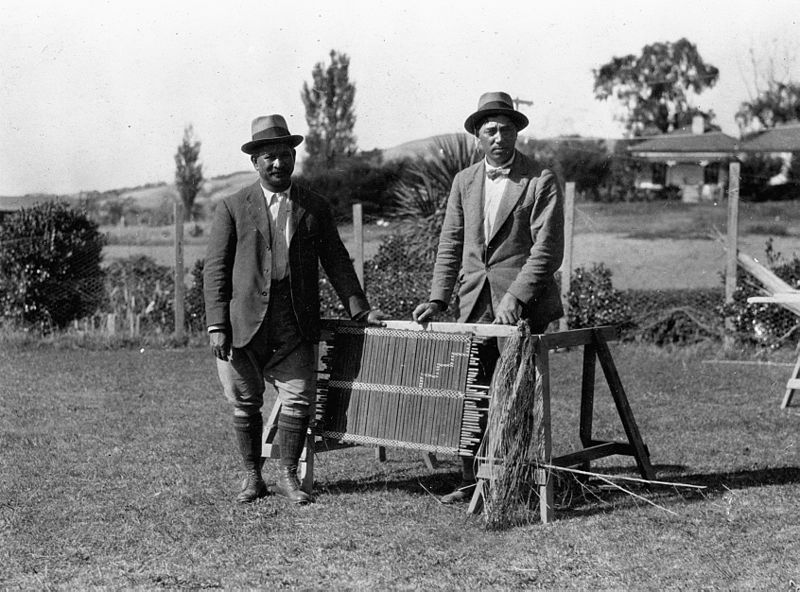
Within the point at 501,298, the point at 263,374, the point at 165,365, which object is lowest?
the point at 165,365

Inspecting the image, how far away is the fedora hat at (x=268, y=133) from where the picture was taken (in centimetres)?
592

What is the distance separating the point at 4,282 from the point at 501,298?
10.2m

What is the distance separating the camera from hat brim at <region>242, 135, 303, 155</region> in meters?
5.91

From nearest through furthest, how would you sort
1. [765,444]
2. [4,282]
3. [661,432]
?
1. [765,444]
2. [661,432]
3. [4,282]

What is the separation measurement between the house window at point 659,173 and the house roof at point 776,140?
3278 millimetres

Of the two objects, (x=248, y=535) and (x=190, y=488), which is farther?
(x=190, y=488)

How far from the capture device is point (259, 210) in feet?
19.9

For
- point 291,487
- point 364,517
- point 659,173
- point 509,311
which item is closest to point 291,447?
point 291,487

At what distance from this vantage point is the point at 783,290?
10.3 m

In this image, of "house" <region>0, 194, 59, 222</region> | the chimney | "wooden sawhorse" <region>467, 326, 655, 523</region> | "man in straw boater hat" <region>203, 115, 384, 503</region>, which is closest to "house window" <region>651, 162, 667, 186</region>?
the chimney

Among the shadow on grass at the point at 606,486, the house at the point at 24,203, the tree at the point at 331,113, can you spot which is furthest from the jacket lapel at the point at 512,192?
the tree at the point at 331,113

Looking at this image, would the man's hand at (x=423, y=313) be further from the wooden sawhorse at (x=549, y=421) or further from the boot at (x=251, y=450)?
the boot at (x=251, y=450)

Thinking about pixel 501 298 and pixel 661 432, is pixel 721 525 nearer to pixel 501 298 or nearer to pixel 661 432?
pixel 501 298

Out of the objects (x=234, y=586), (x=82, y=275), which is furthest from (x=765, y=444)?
(x=82, y=275)
